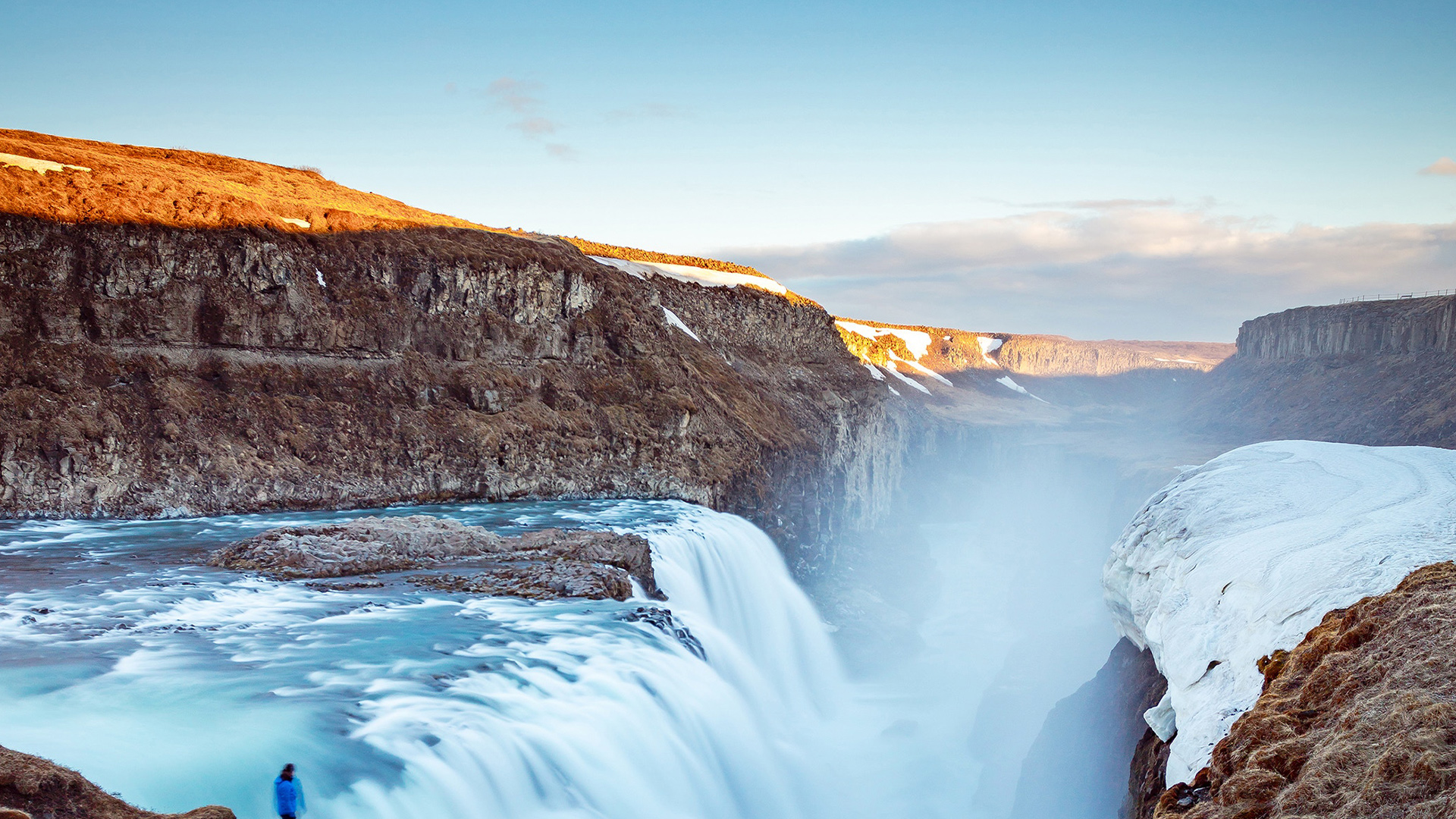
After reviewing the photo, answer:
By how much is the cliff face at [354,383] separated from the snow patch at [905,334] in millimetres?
77314

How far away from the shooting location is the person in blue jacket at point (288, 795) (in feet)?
25.1

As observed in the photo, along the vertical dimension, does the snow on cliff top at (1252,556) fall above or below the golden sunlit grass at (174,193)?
below

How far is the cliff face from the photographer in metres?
20.2

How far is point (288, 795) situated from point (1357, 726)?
9218mm

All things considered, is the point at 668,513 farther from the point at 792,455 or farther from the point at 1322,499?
the point at 1322,499

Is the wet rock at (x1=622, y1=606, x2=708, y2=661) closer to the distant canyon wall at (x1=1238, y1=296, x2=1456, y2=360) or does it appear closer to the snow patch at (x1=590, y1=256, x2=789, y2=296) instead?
the snow patch at (x1=590, y1=256, x2=789, y2=296)

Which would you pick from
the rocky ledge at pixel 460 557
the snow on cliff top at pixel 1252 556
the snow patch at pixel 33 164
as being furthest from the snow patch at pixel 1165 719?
the snow patch at pixel 33 164

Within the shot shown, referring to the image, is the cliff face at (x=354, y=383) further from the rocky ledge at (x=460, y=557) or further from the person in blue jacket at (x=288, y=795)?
the person in blue jacket at (x=288, y=795)

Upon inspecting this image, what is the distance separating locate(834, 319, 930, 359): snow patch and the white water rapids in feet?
313

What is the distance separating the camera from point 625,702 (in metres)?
12.2

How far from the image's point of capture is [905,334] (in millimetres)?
124000

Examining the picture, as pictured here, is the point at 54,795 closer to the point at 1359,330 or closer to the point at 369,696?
the point at 369,696

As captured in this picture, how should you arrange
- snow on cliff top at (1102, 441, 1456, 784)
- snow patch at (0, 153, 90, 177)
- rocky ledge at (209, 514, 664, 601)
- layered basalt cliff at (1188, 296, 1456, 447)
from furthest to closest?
layered basalt cliff at (1188, 296, 1456, 447) < snow patch at (0, 153, 90, 177) < rocky ledge at (209, 514, 664, 601) < snow on cliff top at (1102, 441, 1456, 784)

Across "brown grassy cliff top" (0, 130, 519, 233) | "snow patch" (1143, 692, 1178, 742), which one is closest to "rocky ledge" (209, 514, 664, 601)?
"snow patch" (1143, 692, 1178, 742)
